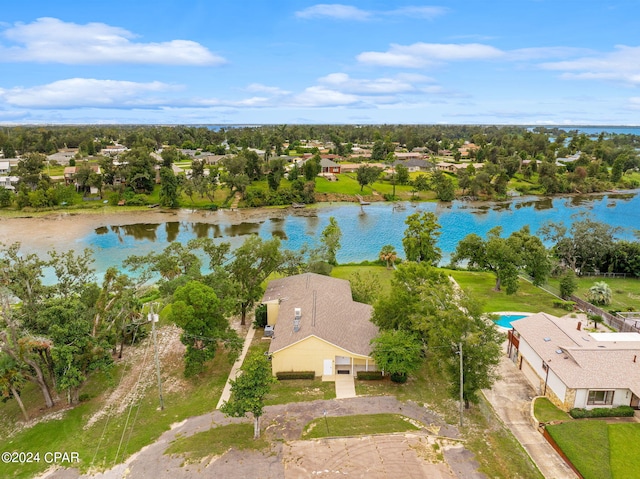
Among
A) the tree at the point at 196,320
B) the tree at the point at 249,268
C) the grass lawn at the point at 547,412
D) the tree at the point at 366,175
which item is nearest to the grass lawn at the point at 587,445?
the grass lawn at the point at 547,412

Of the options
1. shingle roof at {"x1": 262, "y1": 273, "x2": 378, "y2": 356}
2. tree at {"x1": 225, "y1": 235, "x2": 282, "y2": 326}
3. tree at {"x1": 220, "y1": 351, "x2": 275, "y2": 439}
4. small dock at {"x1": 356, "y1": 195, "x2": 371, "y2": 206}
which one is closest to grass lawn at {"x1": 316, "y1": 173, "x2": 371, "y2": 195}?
small dock at {"x1": 356, "y1": 195, "x2": 371, "y2": 206}

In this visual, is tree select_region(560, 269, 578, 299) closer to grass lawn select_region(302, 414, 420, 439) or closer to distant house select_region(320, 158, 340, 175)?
grass lawn select_region(302, 414, 420, 439)

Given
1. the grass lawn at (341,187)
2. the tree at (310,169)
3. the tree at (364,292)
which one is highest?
the tree at (310,169)

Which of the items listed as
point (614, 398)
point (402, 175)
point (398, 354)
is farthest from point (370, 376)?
point (402, 175)

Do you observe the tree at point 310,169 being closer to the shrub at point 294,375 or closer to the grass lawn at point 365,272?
the grass lawn at point 365,272

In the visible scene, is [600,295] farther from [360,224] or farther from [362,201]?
[362,201]
